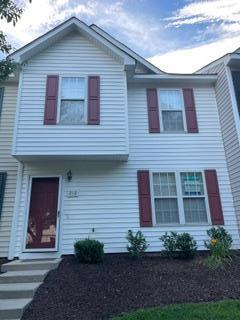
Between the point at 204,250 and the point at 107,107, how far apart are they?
512cm

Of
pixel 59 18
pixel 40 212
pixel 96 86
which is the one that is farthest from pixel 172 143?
pixel 59 18

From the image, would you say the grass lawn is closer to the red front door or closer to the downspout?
the red front door

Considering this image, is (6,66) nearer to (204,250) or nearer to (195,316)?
(195,316)

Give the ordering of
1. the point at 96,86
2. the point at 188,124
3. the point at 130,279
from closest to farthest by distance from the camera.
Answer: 1. the point at 130,279
2. the point at 96,86
3. the point at 188,124

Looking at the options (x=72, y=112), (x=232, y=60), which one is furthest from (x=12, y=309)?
(x=232, y=60)

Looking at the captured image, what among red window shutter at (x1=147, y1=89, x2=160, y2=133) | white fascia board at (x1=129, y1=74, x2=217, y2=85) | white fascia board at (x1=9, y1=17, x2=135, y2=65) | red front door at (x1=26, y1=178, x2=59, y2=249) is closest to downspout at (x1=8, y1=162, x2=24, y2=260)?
red front door at (x1=26, y1=178, x2=59, y2=249)

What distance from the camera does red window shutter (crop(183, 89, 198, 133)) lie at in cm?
920

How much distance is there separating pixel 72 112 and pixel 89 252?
160 inches

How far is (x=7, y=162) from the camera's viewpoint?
848cm

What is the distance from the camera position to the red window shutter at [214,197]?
8234 mm

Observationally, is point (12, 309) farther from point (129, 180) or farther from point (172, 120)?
point (172, 120)

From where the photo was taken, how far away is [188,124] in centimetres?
922

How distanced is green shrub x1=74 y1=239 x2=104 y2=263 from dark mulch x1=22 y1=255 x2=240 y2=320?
8.7 inches

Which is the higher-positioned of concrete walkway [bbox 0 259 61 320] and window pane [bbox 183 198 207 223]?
window pane [bbox 183 198 207 223]
